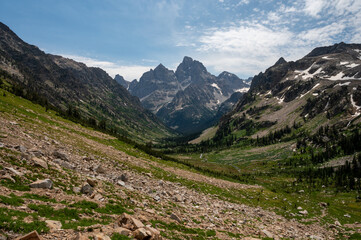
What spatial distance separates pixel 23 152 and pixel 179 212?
19.6m

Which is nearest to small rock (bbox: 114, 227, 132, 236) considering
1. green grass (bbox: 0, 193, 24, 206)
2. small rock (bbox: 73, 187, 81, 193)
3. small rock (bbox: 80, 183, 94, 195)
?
green grass (bbox: 0, 193, 24, 206)

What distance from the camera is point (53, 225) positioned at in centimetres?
1272

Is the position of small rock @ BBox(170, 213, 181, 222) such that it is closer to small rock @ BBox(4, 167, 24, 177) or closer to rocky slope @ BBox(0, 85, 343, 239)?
rocky slope @ BBox(0, 85, 343, 239)

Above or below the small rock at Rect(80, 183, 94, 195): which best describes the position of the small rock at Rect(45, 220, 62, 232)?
above

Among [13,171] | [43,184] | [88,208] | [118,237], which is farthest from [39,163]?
[118,237]

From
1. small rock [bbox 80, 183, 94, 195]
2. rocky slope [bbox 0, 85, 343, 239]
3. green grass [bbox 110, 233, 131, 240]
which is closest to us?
rocky slope [bbox 0, 85, 343, 239]

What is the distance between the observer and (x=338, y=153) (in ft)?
455

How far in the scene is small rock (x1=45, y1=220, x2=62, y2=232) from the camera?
40.9 ft

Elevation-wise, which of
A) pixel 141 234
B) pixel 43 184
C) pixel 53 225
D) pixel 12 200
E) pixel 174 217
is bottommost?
pixel 174 217

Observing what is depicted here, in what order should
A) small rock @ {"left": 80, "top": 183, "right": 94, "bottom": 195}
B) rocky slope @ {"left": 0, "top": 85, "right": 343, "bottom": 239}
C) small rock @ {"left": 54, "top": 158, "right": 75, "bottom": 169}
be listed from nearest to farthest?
rocky slope @ {"left": 0, "top": 85, "right": 343, "bottom": 239} → small rock @ {"left": 80, "top": 183, "right": 94, "bottom": 195} → small rock @ {"left": 54, "top": 158, "right": 75, "bottom": 169}

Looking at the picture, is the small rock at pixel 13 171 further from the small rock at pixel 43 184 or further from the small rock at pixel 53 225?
the small rock at pixel 53 225

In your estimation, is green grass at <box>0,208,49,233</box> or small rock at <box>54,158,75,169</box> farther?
small rock at <box>54,158,75,169</box>

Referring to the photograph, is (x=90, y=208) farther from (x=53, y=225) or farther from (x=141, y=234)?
(x=141, y=234)

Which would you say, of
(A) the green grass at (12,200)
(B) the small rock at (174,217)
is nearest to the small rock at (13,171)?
(A) the green grass at (12,200)
